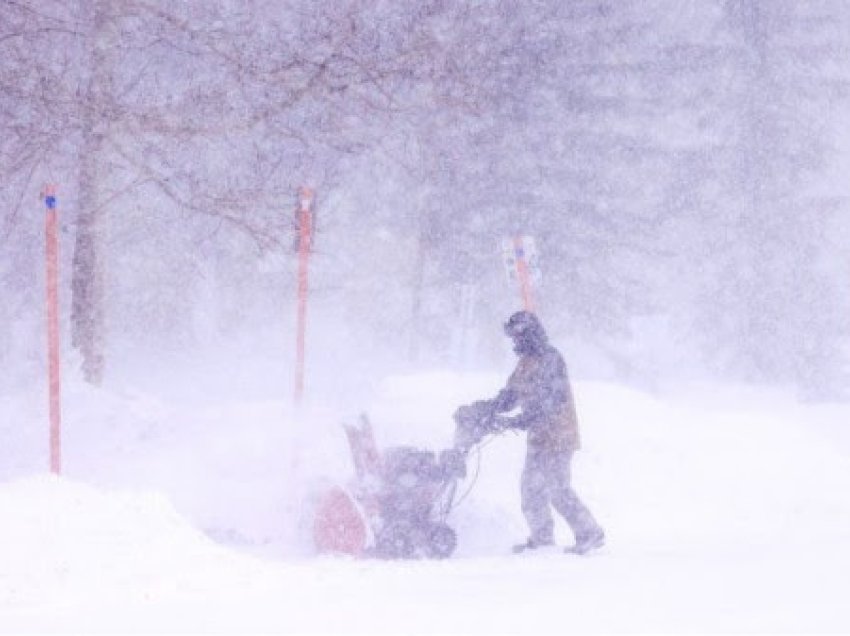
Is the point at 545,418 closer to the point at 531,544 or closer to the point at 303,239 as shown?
the point at 531,544

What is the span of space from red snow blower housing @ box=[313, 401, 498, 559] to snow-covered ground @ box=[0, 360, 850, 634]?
310 millimetres

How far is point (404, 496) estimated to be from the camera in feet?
26.8

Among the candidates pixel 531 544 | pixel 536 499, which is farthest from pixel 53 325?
pixel 531 544

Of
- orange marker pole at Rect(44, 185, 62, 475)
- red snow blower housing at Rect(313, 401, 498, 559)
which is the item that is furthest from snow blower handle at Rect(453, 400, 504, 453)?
orange marker pole at Rect(44, 185, 62, 475)

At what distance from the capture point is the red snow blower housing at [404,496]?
321 inches

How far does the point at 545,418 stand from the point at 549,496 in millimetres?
645

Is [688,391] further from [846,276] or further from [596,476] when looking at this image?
[596,476]

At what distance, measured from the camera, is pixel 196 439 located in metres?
11.0

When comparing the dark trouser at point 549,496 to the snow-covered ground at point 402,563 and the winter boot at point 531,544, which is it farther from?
the snow-covered ground at point 402,563

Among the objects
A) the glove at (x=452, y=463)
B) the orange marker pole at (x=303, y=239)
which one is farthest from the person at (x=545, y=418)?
the orange marker pole at (x=303, y=239)

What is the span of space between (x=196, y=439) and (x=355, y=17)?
4.63 meters

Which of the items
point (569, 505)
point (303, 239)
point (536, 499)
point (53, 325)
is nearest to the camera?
point (569, 505)

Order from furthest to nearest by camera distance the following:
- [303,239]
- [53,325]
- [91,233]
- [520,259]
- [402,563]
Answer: [91,233]
[520,259]
[303,239]
[53,325]
[402,563]

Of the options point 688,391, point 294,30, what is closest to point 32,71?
point 294,30
